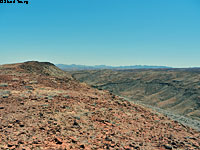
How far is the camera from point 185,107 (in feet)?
131

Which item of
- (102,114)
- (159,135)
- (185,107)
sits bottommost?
(185,107)

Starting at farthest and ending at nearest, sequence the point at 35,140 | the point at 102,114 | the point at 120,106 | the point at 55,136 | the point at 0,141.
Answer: the point at 120,106 → the point at 102,114 → the point at 55,136 → the point at 35,140 → the point at 0,141

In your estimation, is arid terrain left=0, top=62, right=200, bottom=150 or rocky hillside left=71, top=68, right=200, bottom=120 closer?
arid terrain left=0, top=62, right=200, bottom=150

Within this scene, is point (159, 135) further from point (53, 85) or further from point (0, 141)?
point (53, 85)

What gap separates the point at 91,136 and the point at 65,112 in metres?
2.29

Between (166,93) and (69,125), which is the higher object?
(69,125)

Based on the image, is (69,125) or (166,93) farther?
(166,93)

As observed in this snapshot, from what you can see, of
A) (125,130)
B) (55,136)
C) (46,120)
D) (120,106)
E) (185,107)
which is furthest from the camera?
(185,107)

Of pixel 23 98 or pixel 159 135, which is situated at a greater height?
pixel 23 98

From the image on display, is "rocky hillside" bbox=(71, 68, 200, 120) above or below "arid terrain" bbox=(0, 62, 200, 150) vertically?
below

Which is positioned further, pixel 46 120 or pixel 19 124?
pixel 46 120

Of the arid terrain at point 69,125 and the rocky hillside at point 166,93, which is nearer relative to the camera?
the arid terrain at point 69,125

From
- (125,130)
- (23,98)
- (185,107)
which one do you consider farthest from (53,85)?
(185,107)

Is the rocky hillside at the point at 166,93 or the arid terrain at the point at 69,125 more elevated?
the arid terrain at the point at 69,125
